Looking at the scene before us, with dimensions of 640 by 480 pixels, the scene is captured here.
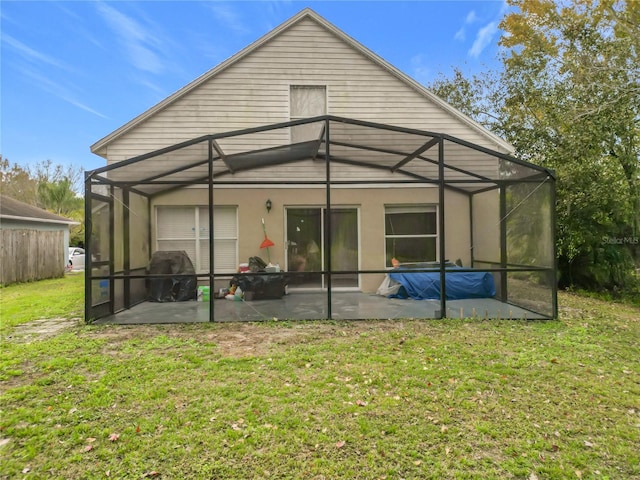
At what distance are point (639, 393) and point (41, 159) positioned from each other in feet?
116

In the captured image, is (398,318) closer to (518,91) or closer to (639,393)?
(639,393)

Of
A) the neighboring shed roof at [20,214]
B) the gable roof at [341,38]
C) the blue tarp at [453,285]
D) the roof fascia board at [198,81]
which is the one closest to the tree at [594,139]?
the gable roof at [341,38]

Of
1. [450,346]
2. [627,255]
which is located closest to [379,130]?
[450,346]

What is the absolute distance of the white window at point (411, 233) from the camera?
27.4ft

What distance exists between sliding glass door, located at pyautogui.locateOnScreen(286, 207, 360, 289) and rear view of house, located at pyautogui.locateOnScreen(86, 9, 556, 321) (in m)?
0.03

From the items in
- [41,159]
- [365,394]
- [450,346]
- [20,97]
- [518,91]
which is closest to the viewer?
[365,394]

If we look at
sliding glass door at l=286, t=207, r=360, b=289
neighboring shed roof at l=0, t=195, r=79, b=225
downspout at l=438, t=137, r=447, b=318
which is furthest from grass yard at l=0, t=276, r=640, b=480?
neighboring shed roof at l=0, t=195, r=79, b=225

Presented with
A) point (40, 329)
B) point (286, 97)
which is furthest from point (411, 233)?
point (40, 329)

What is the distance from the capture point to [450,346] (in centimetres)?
449

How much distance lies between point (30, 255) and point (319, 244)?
9931mm

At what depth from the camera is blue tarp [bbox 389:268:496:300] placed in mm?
7492

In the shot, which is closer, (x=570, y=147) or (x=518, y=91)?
(x=570, y=147)

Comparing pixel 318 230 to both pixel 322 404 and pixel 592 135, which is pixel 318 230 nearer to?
pixel 322 404

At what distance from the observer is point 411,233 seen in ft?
27.7
